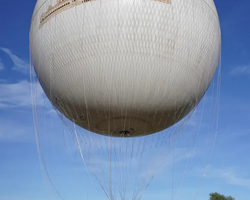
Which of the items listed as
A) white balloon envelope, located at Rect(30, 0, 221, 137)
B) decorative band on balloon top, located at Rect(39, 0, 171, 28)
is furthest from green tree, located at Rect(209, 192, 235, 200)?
decorative band on balloon top, located at Rect(39, 0, 171, 28)

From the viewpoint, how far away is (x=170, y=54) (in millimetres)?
11148

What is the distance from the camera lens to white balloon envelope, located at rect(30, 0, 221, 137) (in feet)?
35.2

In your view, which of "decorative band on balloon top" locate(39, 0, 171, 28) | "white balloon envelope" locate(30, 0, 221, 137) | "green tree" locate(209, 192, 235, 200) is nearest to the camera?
"white balloon envelope" locate(30, 0, 221, 137)

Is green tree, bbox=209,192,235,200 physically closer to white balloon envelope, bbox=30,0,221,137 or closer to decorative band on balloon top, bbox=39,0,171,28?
white balloon envelope, bbox=30,0,221,137

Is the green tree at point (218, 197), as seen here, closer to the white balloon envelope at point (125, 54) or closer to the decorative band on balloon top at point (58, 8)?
the white balloon envelope at point (125, 54)

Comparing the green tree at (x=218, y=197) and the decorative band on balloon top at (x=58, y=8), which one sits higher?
the green tree at (x=218, y=197)

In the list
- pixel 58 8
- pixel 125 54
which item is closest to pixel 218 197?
pixel 125 54

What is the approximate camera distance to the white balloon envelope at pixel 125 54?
1074cm

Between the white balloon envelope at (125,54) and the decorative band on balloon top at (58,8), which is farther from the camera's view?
the decorative band on balloon top at (58,8)

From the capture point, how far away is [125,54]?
429 inches

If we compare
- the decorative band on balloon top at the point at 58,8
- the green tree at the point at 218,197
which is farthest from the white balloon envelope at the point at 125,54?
the green tree at the point at 218,197

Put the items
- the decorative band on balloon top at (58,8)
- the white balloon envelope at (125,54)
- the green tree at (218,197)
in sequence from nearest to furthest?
the white balloon envelope at (125,54)
the decorative band on balloon top at (58,8)
the green tree at (218,197)

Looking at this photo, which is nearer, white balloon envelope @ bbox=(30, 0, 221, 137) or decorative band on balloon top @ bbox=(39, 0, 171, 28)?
white balloon envelope @ bbox=(30, 0, 221, 137)

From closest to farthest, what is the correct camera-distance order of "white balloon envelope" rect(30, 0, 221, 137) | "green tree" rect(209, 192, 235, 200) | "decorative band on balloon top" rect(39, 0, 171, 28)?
"white balloon envelope" rect(30, 0, 221, 137) → "decorative band on balloon top" rect(39, 0, 171, 28) → "green tree" rect(209, 192, 235, 200)
